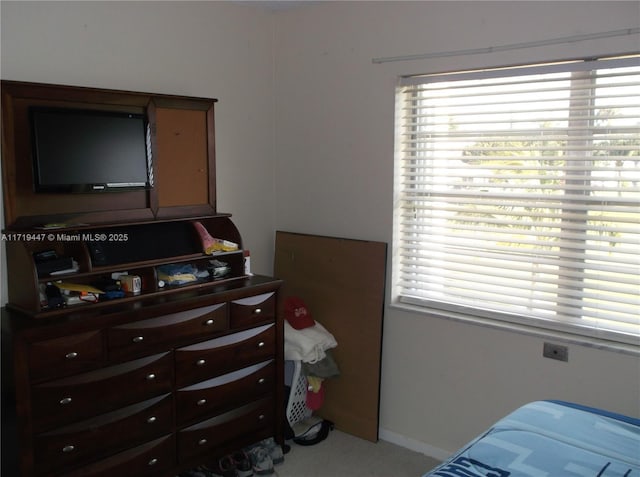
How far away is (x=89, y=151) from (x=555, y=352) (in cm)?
231

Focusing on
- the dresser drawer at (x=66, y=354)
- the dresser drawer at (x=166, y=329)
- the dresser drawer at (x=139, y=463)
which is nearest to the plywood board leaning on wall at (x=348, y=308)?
the dresser drawer at (x=166, y=329)

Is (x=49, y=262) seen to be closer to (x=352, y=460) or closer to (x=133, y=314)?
(x=133, y=314)

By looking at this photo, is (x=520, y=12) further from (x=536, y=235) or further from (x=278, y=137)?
(x=278, y=137)

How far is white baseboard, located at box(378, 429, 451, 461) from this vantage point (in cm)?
312

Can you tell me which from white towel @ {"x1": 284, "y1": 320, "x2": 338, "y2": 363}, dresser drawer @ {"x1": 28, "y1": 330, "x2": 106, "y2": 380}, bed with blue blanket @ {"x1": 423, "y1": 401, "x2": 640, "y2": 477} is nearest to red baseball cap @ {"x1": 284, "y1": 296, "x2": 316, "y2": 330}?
white towel @ {"x1": 284, "y1": 320, "x2": 338, "y2": 363}

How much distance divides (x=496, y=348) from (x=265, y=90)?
6.71ft

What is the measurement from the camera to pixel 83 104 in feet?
8.33

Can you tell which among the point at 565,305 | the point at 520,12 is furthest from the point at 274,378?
the point at 520,12

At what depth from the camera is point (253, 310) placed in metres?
2.87

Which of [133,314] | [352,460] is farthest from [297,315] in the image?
[133,314]

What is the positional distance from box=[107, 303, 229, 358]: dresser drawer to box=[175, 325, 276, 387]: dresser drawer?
6 centimetres

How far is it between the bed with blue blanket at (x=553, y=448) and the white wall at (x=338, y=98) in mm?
657

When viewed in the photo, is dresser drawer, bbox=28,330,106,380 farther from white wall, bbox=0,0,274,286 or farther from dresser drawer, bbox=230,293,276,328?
dresser drawer, bbox=230,293,276,328

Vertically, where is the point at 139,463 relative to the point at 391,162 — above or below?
below
